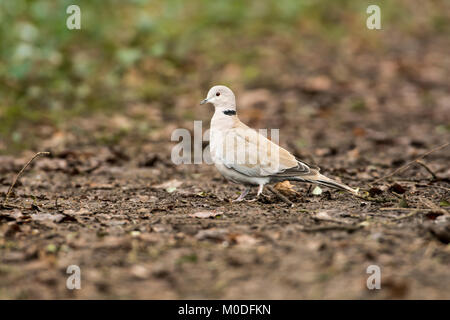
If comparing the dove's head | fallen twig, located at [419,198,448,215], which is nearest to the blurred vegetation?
the dove's head

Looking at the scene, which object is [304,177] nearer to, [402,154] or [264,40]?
[402,154]

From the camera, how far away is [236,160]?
16.4 feet

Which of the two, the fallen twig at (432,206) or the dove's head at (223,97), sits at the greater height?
the dove's head at (223,97)

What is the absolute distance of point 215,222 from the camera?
4438mm

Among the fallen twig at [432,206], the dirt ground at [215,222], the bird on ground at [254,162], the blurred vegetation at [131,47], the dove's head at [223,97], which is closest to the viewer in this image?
the dirt ground at [215,222]

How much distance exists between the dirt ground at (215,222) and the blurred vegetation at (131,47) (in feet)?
2.62

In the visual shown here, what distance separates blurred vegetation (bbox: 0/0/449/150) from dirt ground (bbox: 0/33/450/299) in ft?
2.62

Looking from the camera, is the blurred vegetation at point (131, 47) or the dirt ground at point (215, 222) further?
the blurred vegetation at point (131, 47)

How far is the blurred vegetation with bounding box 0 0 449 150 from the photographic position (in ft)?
29.9

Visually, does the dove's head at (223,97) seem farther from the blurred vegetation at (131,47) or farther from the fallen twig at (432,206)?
the blurred vegetation at (131,47)

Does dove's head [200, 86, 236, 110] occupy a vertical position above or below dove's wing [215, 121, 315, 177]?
above

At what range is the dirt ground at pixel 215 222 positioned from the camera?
11.2 ft

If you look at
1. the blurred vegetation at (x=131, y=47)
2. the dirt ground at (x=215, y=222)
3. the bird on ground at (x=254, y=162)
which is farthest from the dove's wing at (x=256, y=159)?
the blurred vegetation at (x=131, y=47)

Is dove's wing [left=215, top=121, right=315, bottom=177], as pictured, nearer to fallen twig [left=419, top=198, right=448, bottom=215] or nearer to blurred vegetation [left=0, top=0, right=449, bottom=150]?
fallen twig [left=419, top=198, right=448, bottom=215]
